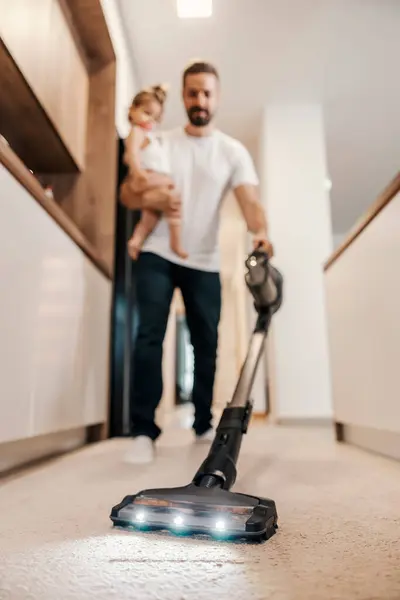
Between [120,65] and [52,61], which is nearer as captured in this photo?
[52,61]

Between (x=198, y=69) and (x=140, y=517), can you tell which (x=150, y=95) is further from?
(x=140, y=517)

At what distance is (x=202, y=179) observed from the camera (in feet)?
5.33

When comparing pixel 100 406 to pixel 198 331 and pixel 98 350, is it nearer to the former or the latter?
pixel 98 350

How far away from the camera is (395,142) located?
381 cm

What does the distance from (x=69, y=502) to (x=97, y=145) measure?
1.66 meters

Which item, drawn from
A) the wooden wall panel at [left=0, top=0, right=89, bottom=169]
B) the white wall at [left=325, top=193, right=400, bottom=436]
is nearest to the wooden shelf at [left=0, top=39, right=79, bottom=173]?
the wooden wall panel at [left=0, top=0, right=89, bottom=169]

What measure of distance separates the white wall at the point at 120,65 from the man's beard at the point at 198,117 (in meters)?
0.75

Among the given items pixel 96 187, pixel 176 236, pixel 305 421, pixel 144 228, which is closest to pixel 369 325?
pixel 176 236

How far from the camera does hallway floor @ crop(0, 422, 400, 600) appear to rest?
0.46 m

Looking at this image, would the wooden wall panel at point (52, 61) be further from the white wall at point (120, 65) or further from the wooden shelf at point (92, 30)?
the white wall at point (120, 65)

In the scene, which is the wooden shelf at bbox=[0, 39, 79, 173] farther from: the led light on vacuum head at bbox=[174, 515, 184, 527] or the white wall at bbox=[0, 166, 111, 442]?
the led light on vacuum head at bbox=[174, 515, 184, 527]

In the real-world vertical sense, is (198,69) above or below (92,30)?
below

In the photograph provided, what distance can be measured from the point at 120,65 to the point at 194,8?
0.43m

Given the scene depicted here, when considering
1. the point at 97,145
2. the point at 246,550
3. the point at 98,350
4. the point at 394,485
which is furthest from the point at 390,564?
the point at 97,145
